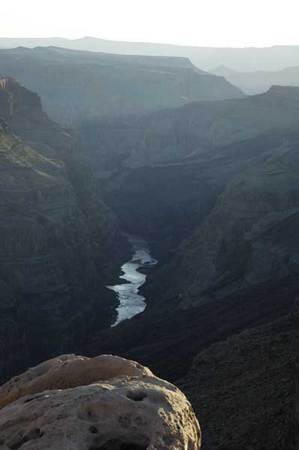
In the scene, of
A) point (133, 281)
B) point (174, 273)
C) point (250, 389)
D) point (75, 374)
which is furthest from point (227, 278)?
point (75, 374)

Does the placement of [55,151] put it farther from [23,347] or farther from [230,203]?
[23,347]

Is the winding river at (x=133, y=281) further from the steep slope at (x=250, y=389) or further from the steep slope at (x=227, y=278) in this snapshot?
the steep slope at (x=250, y=389)

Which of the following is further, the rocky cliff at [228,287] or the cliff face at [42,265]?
the cliff face at [42,265]

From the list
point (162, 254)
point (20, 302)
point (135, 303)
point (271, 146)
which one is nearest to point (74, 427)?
point (20, 302)

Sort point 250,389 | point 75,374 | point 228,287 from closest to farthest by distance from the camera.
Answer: point 75,374 → point 250,389 → point 228,287

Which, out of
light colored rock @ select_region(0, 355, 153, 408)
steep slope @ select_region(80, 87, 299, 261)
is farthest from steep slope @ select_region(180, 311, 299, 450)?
steep slope @ select_region(80, 87, 299, 261)

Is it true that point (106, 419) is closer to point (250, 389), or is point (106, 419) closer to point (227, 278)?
point (250, 389)

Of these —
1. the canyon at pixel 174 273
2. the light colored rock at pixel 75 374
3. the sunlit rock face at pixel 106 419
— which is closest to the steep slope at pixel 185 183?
the canyon at pixel 174 273
